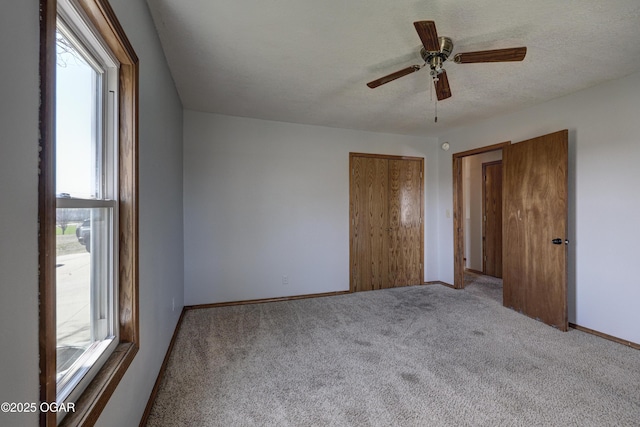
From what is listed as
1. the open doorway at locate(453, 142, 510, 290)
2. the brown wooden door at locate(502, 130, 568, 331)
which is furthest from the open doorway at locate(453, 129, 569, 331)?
the open doorway at locate(453, 142, 510, 290)

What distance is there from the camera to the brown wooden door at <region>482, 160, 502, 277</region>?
5.06 metres

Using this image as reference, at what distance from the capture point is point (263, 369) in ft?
7.24

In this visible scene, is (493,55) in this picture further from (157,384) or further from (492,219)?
(492,219)

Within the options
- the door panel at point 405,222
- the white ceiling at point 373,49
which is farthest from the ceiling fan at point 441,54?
the door panel at point 405,222

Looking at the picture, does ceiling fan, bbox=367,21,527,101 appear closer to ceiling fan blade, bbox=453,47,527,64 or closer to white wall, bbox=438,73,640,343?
ceiling fan blade, bbox=453,47,527,64

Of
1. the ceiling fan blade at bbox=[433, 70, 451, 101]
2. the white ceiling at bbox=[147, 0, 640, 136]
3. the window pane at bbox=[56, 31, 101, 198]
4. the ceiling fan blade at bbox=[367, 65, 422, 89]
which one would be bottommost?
the window pane at bbox=[56, 31, 101, 198]

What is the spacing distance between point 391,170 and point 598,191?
2.38 m

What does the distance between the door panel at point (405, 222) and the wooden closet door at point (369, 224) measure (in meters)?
0.11

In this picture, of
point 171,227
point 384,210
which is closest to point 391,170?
point 384,210

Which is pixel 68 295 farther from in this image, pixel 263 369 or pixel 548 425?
pixel 548 425

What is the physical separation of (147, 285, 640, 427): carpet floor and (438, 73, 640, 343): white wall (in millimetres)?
353

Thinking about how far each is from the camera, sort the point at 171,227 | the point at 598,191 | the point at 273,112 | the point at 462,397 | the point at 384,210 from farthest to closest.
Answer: the point at 384,210 < the point at 273,112 < the point at 598,191 < the point at 171,227 < the point at 462,397

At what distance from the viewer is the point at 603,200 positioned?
278 cm

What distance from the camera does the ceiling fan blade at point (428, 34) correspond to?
Result: 1.58 metres
